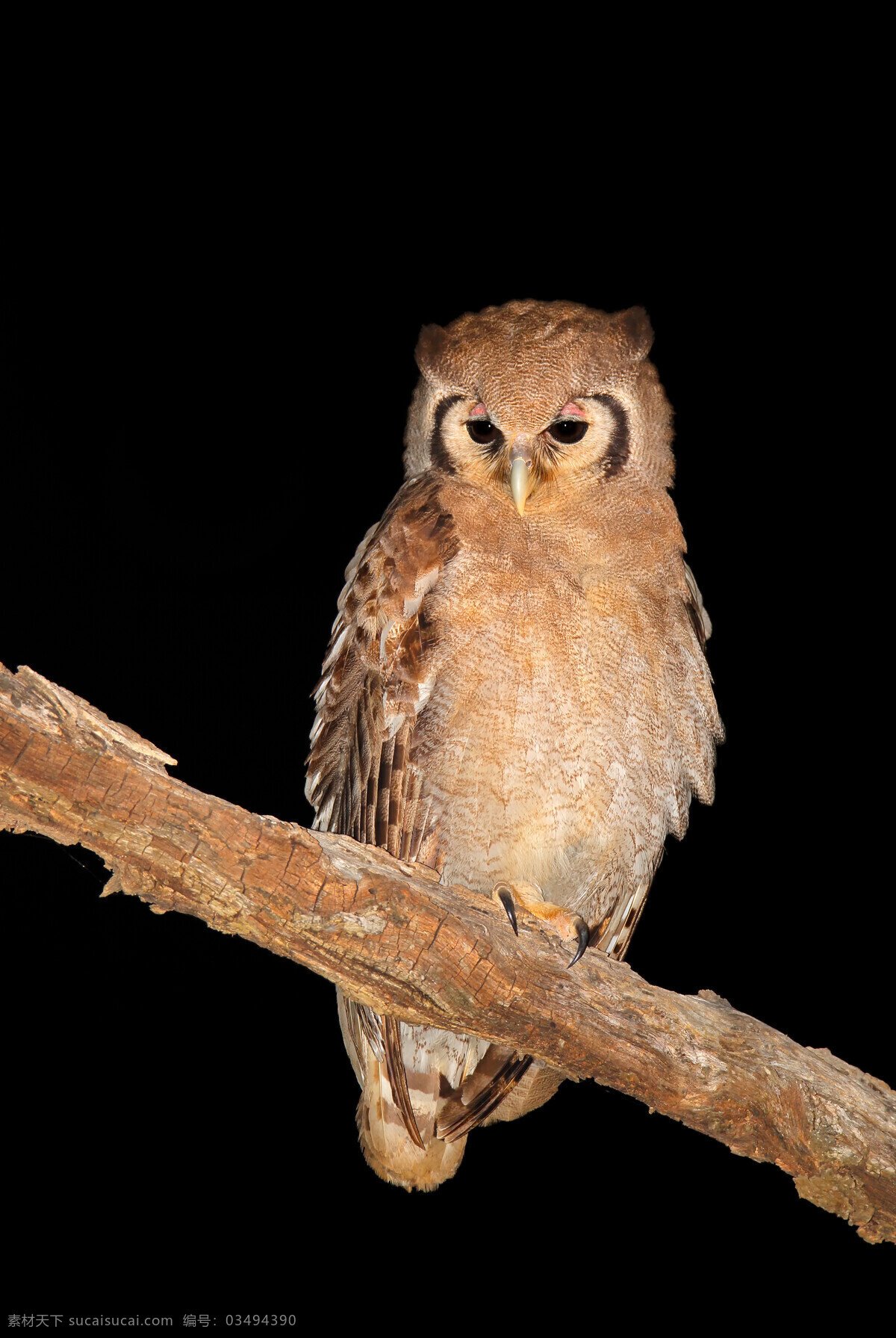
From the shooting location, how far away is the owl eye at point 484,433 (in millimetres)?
1945

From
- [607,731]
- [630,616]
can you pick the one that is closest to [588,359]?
[630,616]

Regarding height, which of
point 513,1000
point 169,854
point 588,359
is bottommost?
point 513,1000

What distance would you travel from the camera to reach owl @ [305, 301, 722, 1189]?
1855 millimetres

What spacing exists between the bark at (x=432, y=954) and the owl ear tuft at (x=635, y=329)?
113cm

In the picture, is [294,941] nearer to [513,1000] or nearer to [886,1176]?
[513,1000]

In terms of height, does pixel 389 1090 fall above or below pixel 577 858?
below

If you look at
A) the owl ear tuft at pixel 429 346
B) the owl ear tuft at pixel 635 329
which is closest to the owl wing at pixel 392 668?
the owl ear tuft at pixel 429 346

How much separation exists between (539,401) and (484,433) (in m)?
0.14

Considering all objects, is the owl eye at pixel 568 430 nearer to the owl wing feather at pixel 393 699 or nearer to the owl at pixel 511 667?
the owl at pixel 511 667

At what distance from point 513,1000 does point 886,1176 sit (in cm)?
73

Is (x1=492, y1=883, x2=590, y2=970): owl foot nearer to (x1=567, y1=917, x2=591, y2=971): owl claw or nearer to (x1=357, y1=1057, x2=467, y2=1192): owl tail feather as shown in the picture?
(x1=567, y1=917, x2=591, y2=971): owl claw

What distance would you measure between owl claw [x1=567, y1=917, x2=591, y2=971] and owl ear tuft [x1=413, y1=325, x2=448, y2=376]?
1.08 metres

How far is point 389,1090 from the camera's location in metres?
2.09

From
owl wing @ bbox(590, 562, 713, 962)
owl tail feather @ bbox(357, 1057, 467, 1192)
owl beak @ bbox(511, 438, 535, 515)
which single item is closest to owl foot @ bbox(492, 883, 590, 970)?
owl wing @ bbox(590, 562, 713, 962)
